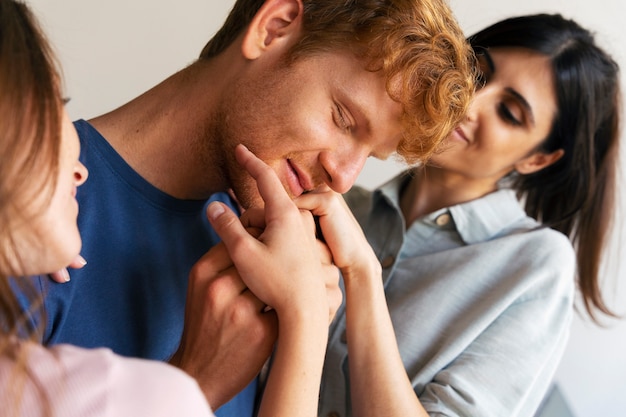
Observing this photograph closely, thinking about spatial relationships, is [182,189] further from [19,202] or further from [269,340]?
[19,202]

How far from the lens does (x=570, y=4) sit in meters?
1.79

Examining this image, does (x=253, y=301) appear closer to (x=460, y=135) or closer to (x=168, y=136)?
(x=168, y=136)

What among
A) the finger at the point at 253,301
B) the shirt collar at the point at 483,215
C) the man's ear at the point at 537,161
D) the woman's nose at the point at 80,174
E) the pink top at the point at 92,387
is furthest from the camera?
the man's ear at the point at 537,161

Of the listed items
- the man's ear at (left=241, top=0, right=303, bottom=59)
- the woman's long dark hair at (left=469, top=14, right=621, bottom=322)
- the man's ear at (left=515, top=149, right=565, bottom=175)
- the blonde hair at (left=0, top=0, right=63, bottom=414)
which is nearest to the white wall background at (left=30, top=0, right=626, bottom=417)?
the woman's long dark hair at (left=469, top=14, right=621, bottom=322)

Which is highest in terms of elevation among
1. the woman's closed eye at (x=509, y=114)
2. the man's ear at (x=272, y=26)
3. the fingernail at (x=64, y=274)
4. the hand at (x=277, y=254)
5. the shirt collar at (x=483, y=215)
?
the man's ear at (x=272, y=26)

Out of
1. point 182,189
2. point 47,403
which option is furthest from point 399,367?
point 47,403

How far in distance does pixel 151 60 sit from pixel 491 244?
3.87 ft

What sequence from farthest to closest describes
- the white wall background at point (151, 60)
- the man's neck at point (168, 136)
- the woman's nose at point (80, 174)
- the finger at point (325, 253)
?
the white wall background at point (151, 60) < the finger at point (325, 253) < the man's neck at point (168, 136) < the woman's nose at point (80, 174)

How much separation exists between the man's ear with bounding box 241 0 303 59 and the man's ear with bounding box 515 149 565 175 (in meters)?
0.72

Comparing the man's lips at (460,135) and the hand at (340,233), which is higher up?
the hand at (340,233)

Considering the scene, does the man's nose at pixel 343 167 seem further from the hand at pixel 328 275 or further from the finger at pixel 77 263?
the finger at pixel 77 263

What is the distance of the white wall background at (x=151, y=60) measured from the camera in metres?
1.93

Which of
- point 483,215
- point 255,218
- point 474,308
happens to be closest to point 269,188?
point 255,218

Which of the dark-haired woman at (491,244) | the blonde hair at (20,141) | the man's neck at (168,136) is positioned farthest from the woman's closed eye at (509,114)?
the blonde hair at (20,141)
